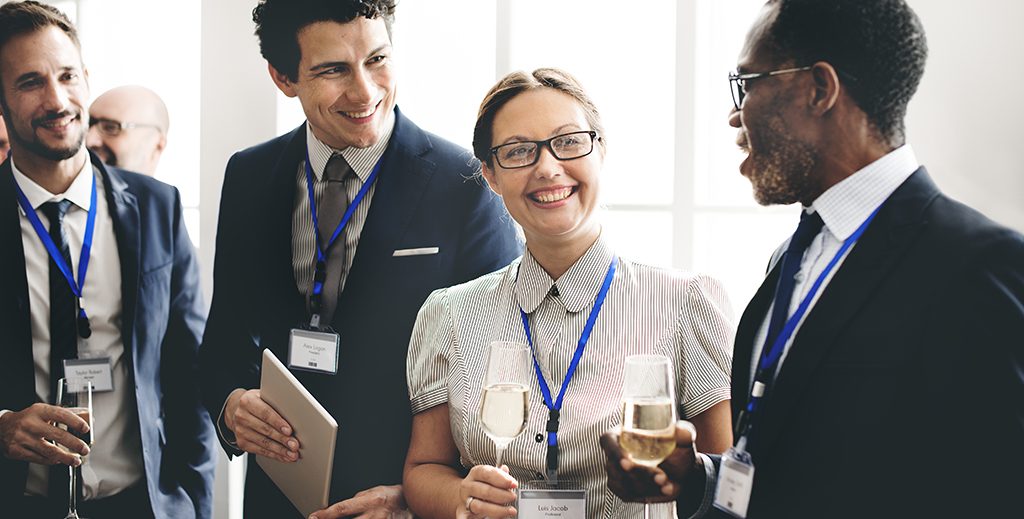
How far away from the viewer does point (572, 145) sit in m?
2.15

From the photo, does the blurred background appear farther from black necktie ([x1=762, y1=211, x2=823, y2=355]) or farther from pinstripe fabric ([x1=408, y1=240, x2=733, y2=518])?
black necktie ([x1=762, y1=211, x2=823, y2=355])

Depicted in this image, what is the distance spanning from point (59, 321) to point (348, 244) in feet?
3.58

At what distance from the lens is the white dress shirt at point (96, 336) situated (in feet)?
9.75

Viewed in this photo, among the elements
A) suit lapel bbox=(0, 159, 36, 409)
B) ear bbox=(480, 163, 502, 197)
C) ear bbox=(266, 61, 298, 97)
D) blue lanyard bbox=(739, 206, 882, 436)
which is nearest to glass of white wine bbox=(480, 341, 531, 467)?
blue lanyard bbox=(739, 206, 882, 436)

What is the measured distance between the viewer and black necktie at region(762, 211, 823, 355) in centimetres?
165

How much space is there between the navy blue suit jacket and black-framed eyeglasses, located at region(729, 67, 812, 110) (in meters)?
2.20

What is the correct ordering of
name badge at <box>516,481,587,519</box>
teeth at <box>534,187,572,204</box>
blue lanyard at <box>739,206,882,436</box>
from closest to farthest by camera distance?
1. blue lanyard at <box>739,206,882,436</box>
2. name badge at <box>516,481,587,519</box>
3. teeth at <box>534,187,572,204</box>

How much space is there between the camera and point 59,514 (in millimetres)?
2914

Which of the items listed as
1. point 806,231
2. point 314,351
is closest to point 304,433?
point 314,351

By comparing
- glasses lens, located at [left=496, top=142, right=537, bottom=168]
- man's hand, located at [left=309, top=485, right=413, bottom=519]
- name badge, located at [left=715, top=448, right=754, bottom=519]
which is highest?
glasses lens, located at [left=496, top=142, right=537, bottom=168]

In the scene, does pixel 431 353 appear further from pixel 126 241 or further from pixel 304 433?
pixel 126 241

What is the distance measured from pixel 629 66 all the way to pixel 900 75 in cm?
251

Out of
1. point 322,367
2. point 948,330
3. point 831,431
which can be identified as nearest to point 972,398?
point 948,330

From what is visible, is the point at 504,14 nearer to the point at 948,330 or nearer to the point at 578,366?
the point at 578,366
